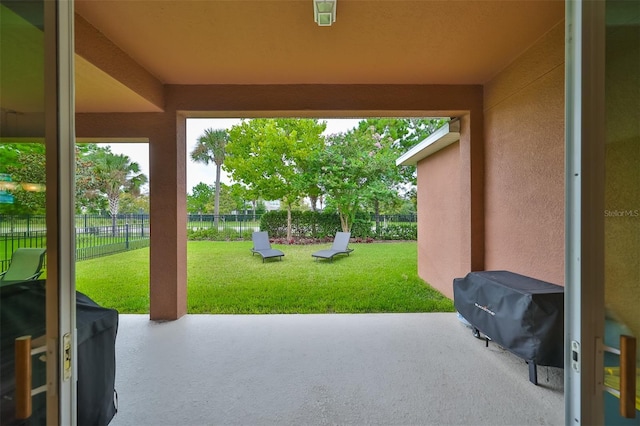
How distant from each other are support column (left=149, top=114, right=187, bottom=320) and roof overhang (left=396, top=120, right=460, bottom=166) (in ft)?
13.6

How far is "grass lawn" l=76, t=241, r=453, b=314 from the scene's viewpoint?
491 cm

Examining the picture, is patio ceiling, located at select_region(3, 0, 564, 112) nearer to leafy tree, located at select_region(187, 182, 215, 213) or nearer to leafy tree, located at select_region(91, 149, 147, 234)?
leafy tree, located at select_region(91, 149, 147, 234)

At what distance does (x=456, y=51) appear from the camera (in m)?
3.13

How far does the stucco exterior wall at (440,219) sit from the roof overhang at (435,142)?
14cm

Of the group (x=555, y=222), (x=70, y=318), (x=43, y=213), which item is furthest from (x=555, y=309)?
(x=43, y=213)

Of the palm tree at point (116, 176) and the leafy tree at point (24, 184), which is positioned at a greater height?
the palm tree at point (116, 176)

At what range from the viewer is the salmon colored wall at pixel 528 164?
2.79m

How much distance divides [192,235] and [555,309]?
1467 cm

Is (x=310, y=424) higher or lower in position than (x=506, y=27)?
lower

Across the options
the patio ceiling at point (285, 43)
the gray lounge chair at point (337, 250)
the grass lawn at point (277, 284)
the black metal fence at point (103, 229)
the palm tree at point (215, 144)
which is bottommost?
the grass lawn at point (277, 284)

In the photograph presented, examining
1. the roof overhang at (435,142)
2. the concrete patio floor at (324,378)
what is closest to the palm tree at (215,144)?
the roof overhang at (435,142)

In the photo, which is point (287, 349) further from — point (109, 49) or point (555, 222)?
point (109, 49)

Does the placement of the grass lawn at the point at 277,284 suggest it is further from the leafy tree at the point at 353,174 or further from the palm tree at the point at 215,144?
the palm tree at the point at 215,144

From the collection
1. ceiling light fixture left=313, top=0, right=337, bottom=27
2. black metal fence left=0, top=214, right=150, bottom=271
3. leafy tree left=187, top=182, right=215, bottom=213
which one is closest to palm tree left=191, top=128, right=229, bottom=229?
leafy tree left=187, top=182, right=215, bottom=213
